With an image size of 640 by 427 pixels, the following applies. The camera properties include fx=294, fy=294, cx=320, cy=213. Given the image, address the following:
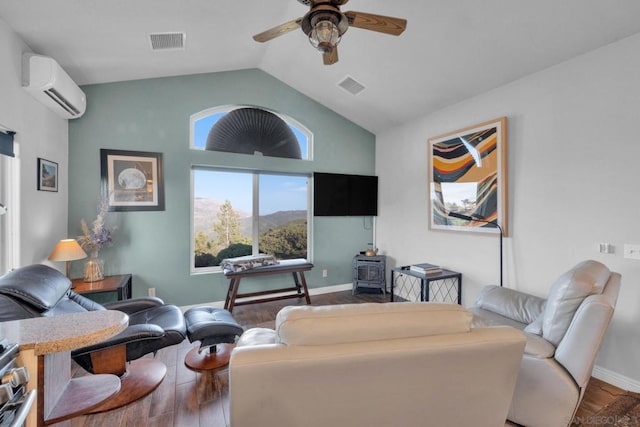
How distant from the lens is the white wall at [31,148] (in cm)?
216

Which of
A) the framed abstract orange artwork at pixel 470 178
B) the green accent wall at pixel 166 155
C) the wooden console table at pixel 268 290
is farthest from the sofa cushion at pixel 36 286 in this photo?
the framed abstract orange artwork at pixel 470 178

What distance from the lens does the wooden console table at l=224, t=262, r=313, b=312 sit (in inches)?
140

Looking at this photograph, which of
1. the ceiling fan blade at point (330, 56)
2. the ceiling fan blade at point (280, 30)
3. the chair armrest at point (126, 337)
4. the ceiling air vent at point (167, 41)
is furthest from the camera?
the ceiling air vent at point (167, 41)

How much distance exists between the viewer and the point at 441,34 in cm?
262

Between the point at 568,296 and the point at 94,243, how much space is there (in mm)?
3995

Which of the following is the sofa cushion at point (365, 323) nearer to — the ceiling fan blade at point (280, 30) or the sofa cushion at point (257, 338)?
the sofa cushion at point (257, 338)

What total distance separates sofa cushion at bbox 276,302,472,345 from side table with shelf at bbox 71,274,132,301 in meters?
2.51

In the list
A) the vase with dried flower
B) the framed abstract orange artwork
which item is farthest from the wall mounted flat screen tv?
the vase with dried flower

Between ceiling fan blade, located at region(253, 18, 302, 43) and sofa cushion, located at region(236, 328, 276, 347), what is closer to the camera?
sofa cushion, located at region(236, 328, 276, 347)

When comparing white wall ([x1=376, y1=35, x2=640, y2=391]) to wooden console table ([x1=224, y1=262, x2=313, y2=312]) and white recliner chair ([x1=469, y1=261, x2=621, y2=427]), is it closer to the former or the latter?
white recliner chair ([x1=469, y1=261, x2=621, y2=427])

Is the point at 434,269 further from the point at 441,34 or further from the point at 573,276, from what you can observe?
the point at 441,34

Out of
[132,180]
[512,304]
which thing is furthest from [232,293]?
[512,304]

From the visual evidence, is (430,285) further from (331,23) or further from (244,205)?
(331,23)

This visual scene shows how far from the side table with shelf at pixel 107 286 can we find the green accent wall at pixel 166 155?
22cm
